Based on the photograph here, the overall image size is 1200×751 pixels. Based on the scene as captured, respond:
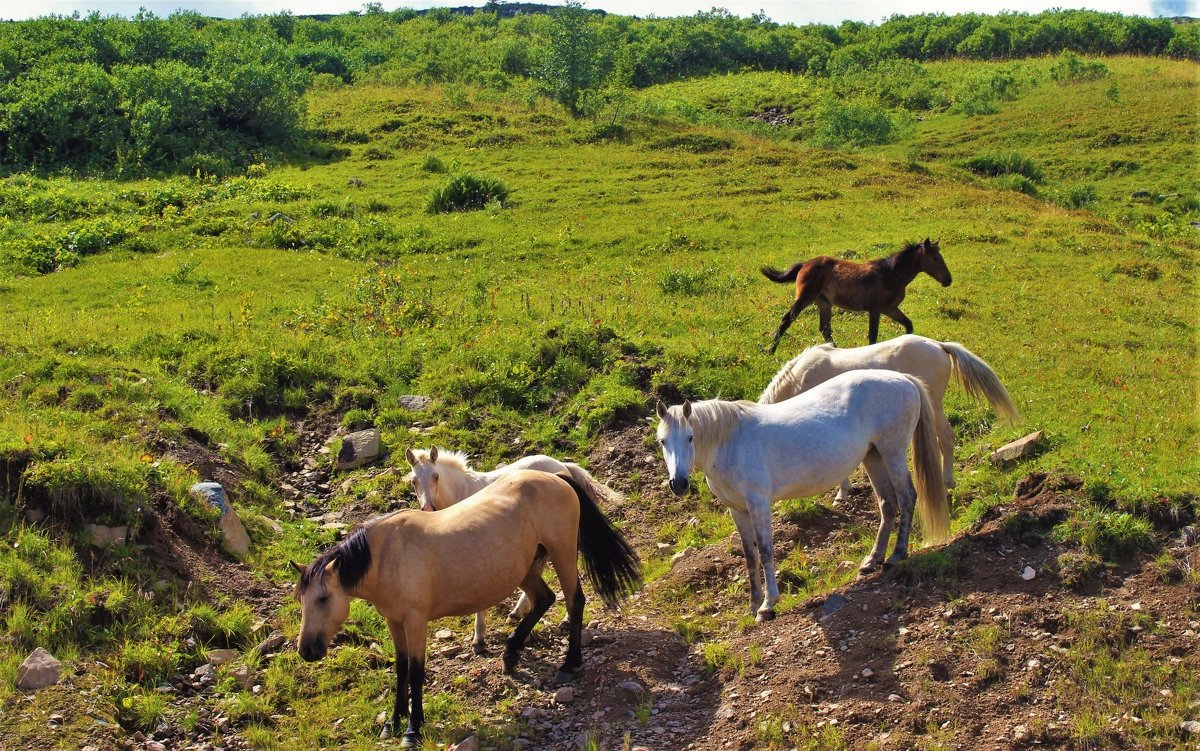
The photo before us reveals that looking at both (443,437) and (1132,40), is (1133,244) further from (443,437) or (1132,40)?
(1132,40)

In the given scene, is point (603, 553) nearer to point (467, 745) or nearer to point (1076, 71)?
point (467, 745)

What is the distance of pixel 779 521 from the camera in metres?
10.2

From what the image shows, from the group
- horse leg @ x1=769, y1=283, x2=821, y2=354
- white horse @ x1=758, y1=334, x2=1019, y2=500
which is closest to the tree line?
horse leg @ x1=769, y1=283, x2=821, y2=354

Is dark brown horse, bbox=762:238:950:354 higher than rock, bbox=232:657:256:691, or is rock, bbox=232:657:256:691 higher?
dark brown horse, bbox=762:238:950:354

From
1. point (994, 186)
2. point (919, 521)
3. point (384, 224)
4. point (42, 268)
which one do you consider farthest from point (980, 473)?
point (994, 186)

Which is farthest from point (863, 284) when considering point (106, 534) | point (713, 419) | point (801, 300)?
point (106, 534)

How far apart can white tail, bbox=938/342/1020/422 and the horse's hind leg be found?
16.2 ft

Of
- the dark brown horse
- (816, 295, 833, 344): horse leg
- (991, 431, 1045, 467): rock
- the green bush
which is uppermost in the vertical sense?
the green bush

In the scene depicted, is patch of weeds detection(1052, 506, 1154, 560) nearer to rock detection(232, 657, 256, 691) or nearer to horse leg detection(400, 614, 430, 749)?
horse leg detection(400, 614, 430, 749)

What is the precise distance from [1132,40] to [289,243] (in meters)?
58.1

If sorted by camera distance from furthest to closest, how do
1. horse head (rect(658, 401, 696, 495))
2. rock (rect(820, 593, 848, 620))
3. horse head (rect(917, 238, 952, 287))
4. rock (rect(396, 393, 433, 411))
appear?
1. horse head (rect(917, 238, 952, 287))
2. rock (rect(396, 393, 433, 411))
3. rock (rect(820, 593, 848, 620))
4. horse head (rect(658, 401, 696, 495))

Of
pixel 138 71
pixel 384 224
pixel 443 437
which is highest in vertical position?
pixel 138 71

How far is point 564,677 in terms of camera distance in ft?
26.4

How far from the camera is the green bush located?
117 ft
